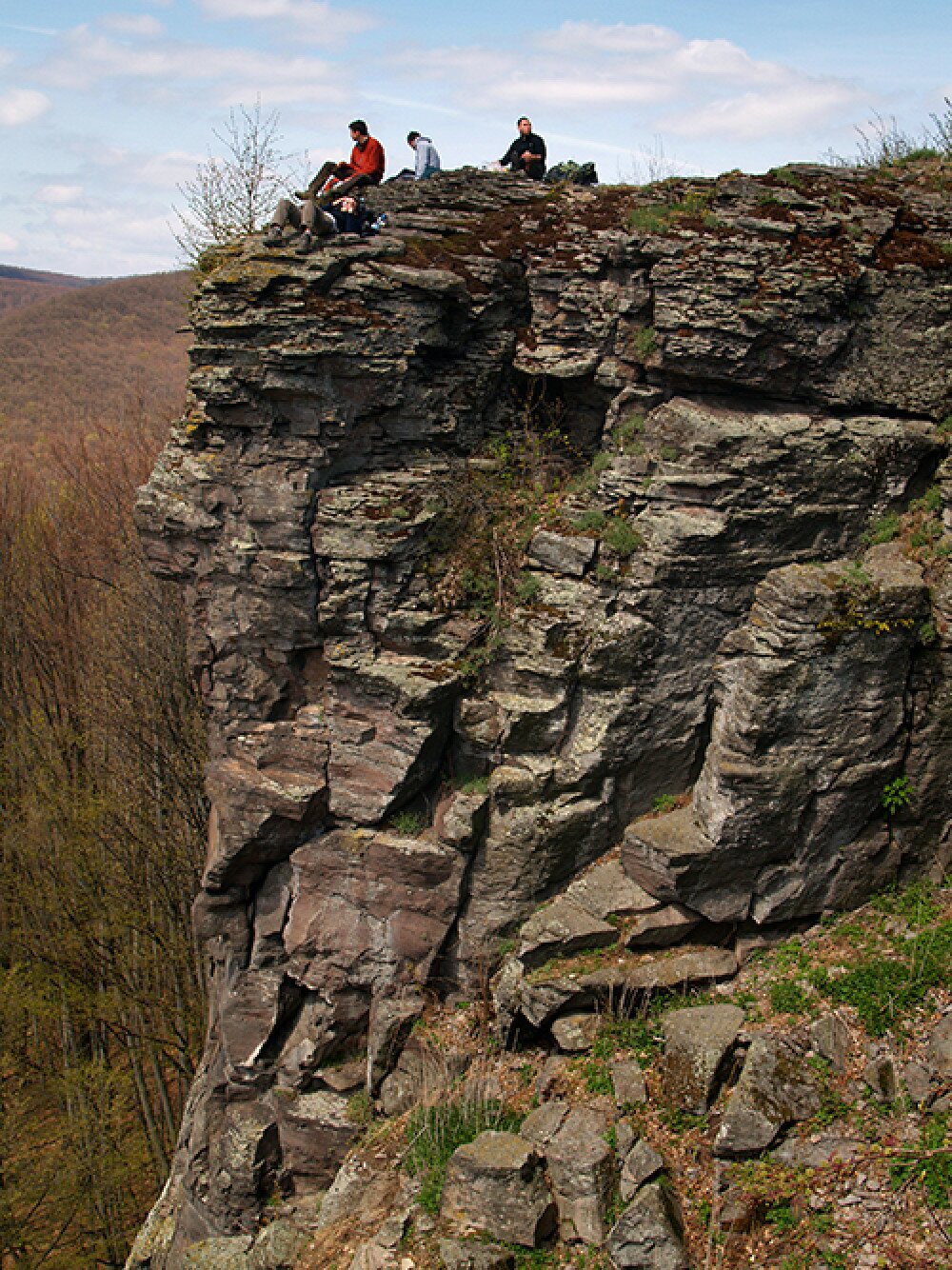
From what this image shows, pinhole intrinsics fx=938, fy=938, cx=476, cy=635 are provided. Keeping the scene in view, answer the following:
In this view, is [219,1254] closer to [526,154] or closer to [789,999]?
[789,999]

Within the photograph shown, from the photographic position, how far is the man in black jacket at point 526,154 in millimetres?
12375

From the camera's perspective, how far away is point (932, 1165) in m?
7.35

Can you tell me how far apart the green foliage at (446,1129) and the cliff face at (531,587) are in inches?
33.3

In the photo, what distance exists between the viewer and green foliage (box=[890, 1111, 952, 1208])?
7.21 metres

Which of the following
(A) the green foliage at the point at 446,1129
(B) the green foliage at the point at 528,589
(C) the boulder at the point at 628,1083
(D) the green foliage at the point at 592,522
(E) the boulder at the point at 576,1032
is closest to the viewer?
(C) the boulder at the point at 628,1083

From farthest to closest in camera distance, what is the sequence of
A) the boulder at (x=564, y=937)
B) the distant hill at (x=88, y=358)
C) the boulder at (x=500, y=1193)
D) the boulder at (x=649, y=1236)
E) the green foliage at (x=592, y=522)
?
the distant hill at (x=88, y=358)
the green foliage at (x=592, y=522)
the boulder at (x=564, y=937)
the boulder at (x=500, y=1193)
the boulder at (x=649, y=1236)

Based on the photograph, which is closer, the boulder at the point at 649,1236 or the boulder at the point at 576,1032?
the boulder at the point at 649,1236

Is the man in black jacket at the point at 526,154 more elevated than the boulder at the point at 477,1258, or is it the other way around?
the man in black jacket at the point at 526,154

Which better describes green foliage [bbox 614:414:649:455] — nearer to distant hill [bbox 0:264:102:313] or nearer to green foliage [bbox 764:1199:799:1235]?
green foliage [bbox 764:1199:799:1235]

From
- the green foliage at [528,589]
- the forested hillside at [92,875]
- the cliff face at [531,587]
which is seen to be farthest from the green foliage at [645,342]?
the forested hillside at [92,875]

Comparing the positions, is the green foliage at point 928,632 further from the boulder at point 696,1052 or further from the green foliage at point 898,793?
the boulder at point 696,1052

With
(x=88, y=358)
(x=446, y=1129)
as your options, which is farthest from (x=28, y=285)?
(x=446, y=1129)

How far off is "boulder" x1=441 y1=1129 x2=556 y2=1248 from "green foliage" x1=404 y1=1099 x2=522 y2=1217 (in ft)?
1.43

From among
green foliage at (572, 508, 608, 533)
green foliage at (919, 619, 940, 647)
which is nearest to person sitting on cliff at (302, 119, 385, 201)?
green foliage at (572, 508, 608, 533)
